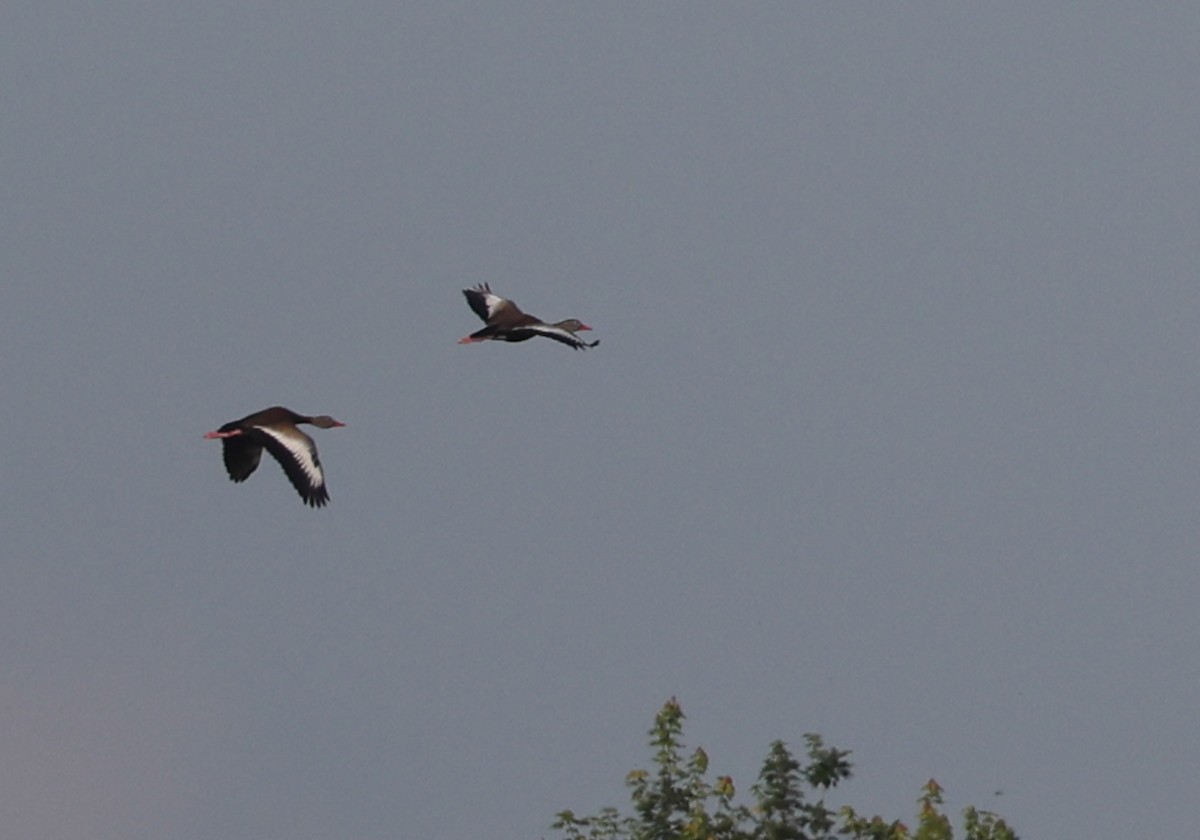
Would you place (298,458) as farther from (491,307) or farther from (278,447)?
(491,307)

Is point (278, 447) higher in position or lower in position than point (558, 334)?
lower

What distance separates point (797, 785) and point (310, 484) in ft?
25.8

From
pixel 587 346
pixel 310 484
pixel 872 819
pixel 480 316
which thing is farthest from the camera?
pixel 480 316

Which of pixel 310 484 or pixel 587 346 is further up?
pixel 587 346

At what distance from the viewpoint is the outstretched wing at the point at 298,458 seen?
2416cm

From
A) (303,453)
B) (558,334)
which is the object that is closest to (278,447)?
(303,453)

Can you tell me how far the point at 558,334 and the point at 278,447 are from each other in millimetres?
5051

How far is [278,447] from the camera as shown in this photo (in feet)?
80.5

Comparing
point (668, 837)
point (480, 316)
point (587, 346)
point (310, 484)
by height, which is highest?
point (480, 316)

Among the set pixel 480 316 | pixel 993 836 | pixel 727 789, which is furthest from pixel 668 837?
pixel 480 316

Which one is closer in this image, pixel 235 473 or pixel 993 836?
pixel 993 836

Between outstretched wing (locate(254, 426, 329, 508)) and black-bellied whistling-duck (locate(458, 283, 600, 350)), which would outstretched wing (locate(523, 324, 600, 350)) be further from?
outstretched wing (locate(254, 426, 329, 508))

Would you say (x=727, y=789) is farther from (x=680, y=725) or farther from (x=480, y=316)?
(x=480, y=316)

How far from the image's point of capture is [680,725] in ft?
62.4
